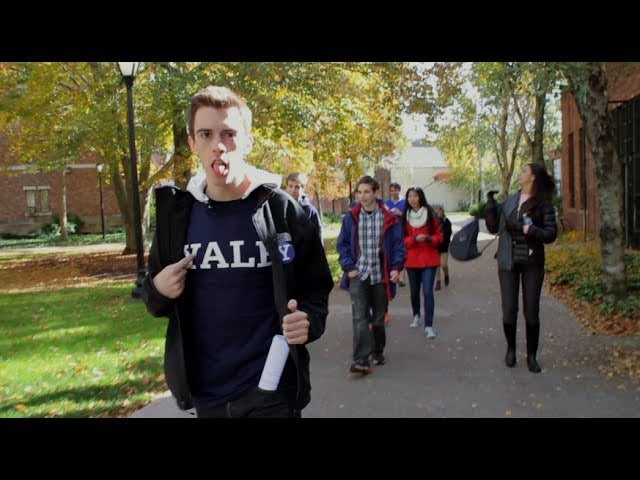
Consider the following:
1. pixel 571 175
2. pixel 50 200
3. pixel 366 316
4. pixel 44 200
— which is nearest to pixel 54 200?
pixel 50 200

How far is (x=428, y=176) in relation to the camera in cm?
9544

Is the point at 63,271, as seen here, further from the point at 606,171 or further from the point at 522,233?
the point at 522,233

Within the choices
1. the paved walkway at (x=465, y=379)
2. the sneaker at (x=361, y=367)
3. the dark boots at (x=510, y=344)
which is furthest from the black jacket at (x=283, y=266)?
the dark boots at (x=510, y=344)

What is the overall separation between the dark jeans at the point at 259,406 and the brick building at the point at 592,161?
838 cm

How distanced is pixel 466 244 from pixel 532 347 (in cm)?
139

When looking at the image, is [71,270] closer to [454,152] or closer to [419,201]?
[419,201]

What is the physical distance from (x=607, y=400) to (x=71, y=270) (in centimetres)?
1850

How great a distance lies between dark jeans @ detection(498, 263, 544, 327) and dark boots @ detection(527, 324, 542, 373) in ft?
0.15

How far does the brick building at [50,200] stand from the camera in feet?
152

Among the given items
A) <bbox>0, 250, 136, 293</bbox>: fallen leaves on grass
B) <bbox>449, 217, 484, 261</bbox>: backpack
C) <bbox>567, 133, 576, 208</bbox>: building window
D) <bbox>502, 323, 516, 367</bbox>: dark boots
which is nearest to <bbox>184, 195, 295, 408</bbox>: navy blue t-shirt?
<bbox>502, 323, 516, 367</bbox>: dark boots

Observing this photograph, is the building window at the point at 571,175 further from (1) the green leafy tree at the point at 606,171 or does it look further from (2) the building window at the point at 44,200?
(2) the building window at the point at 44,200

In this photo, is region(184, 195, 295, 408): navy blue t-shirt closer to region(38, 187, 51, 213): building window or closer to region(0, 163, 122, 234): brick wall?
region(0, 163, 122, 234): brick wall

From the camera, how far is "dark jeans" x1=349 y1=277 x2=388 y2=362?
6348mm

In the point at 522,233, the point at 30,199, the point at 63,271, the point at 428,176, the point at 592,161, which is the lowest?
the point at 63,271
